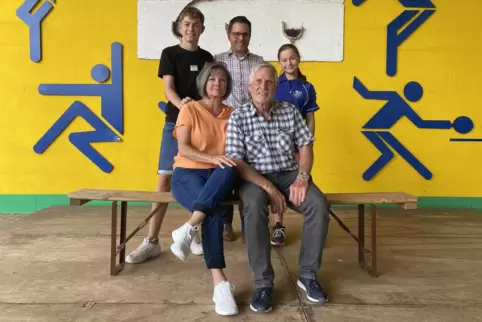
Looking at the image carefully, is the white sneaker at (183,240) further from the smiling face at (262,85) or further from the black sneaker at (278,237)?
the black sneaker at (278,237)

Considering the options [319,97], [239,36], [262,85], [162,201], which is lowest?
[162,201]

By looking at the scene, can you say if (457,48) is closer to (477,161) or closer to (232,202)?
(477,161)

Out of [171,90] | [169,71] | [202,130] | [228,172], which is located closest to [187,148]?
[202,130]

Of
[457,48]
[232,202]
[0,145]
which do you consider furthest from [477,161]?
[0,145]

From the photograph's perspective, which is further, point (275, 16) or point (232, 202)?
point (275, 16)

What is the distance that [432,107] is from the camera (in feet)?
12.5

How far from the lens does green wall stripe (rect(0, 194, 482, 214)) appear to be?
12.3ft

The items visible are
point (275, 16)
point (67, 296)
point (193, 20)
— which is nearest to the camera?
point (67, 296)

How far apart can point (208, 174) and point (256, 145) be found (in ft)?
0.99

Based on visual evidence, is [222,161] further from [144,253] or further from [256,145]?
[144,253]

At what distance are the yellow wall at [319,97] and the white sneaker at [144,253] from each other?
4.65 feet

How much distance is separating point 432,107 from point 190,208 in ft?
Answer: 9.70

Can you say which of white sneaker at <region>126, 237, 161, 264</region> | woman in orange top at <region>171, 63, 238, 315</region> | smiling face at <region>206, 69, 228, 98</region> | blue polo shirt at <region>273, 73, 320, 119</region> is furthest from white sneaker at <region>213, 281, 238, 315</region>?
blue polo shirt at <region>273, 73, 320, 119</region>

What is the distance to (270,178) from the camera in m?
2.11
